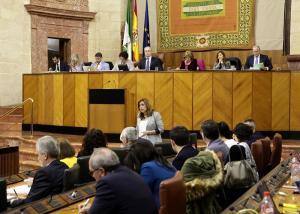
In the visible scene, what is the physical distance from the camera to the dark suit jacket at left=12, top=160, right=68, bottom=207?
12.3 ft

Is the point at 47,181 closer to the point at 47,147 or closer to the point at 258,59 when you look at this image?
the point at 47,147

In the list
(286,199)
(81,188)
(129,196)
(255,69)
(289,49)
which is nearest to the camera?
(129,196)

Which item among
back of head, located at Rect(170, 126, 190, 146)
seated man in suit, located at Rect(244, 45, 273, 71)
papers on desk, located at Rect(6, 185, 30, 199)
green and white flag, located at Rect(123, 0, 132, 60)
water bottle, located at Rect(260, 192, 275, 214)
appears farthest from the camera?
green and white flag, located at Rect(123, 0, 132, 60)

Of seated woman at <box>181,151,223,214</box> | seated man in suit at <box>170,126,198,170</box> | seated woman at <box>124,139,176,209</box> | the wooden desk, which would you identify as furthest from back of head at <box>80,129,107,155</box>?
the wooden desk

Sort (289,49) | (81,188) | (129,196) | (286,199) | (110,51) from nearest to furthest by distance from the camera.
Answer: (129,196) → (286,199) → (81,188) → (289,49) → (110,51)

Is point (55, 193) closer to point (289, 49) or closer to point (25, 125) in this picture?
point (25, 125)

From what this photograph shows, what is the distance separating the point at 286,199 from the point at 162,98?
574 cm

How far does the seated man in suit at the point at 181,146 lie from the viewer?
14.1 ft

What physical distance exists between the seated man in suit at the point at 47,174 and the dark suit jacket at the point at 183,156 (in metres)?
0.97

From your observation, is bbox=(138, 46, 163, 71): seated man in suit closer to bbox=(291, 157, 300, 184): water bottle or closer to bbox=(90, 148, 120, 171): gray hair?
bbox=(291, 157, 300, 184): water bottle

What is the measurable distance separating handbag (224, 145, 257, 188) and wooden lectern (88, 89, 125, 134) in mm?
5087

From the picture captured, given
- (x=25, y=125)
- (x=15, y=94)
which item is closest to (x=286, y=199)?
(x=25, y=125)

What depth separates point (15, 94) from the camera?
12633mm

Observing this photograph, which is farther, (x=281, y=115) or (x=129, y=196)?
(x=281, y=115)
